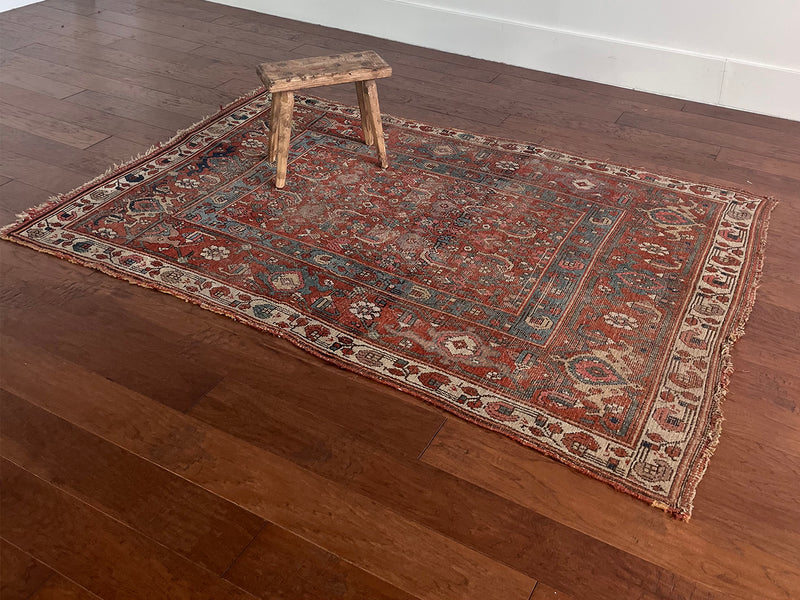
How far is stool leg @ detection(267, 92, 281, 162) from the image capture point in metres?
3.06

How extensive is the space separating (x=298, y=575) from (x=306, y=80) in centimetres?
202

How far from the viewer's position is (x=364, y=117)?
133 inches

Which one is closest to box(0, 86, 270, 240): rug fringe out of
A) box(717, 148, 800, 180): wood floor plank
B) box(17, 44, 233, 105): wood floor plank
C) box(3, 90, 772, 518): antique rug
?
box(3, 90, 772, 518): antique rug

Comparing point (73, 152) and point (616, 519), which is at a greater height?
point (73, 152)

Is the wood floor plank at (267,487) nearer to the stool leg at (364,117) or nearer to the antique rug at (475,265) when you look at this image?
the antique rug at (475,265)

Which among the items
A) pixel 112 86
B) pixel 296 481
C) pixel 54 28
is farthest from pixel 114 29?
pixel 296 481

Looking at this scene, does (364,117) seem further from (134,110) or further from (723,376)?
(723,376)

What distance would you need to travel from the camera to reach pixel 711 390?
2.23m

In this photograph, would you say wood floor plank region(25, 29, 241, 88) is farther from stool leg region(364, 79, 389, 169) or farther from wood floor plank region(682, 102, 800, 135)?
wood floor plank region(682, 102, 800, 135)

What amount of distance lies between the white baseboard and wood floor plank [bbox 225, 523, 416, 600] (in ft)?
11.4

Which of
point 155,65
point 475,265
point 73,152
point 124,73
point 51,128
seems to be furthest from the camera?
point 155,65

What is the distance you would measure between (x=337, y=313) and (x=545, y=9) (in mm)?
2729

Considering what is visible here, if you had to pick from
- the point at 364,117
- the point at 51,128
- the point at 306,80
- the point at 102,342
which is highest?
the point at 306,80

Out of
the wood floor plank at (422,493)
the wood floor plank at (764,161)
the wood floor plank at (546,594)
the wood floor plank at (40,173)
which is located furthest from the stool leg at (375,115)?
the wood floor plank at (546,594)
